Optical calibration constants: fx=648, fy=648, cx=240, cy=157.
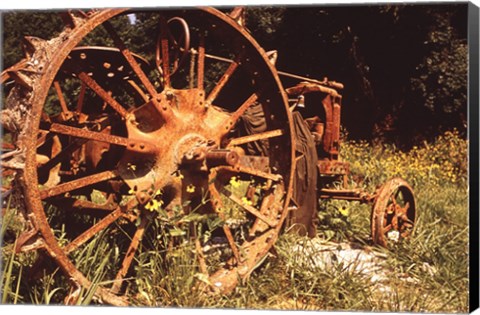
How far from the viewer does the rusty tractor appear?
3.28 m

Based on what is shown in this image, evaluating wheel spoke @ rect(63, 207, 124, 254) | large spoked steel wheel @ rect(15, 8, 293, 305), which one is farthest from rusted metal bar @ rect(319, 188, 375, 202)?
wheel spoke @ rect(63, 207, 124, 254)

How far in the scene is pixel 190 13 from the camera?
4090 mm

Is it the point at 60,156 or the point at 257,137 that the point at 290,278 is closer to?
the point at 257,137

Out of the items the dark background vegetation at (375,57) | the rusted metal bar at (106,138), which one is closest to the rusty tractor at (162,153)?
the rusted metal bar at (106,138)

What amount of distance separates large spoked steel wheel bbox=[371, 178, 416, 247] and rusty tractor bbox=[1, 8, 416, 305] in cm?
1

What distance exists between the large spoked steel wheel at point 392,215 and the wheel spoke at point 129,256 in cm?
223

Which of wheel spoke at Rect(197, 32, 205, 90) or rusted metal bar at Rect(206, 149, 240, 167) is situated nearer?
rusted metal bar at Rect(206, 149, 240, 167)

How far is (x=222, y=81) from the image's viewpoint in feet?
14.1

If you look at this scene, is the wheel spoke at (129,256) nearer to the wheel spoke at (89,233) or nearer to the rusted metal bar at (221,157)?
the wheel spoke at (89,233)

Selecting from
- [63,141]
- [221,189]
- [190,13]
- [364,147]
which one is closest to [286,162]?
[221,189]

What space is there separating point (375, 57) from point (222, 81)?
12.3 ft

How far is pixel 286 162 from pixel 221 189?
1.93 ft

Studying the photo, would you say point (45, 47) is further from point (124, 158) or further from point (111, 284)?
point (111, 284)

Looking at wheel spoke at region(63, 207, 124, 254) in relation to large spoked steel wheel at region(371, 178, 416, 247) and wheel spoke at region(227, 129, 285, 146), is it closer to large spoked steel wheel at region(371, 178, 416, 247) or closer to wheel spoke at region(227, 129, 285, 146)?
wheel spoke at region(227, 129, 285, 146)
